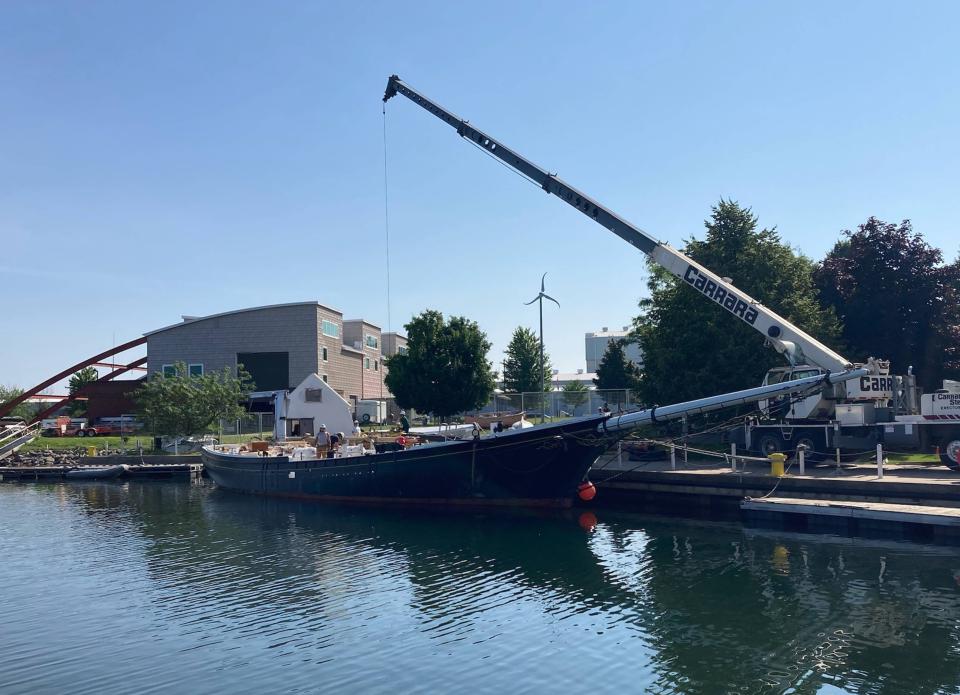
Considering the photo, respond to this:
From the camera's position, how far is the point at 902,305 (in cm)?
3756

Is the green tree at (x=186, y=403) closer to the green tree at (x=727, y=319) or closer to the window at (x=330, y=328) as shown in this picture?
the window at (x=330, y=328)

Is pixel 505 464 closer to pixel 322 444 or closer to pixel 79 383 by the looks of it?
pixel 322 444

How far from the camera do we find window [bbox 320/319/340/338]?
6431 centimetres

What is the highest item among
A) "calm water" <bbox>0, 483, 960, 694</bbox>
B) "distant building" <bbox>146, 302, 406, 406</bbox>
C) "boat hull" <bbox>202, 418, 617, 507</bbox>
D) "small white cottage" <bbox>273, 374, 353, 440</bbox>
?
"distant building" <bbox>146, 302, 406, 406</bbox>

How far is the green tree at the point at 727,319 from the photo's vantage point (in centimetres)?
3500

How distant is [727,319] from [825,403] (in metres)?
9.56

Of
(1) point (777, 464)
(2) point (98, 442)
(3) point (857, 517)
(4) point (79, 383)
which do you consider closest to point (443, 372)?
(2) point (98, 442)

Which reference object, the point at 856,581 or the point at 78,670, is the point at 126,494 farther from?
the point at 856,581

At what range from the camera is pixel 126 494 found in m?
38.3

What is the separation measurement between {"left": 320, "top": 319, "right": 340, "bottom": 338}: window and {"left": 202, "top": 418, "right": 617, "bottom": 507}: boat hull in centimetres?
3452

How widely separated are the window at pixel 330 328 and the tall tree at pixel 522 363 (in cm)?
1859

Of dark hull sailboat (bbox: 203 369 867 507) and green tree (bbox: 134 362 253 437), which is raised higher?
green tree (bbox: 134 362 253 437)

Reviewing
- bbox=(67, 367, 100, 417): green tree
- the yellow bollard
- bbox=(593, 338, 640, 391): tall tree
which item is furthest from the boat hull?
bbox=(67, 367, 100, 417): green tree

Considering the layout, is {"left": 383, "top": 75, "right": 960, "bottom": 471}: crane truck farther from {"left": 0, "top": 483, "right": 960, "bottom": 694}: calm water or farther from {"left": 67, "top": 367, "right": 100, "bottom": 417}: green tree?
{"left": 67, "top": 367, "right": 100, "bottom": 417}: green tree
